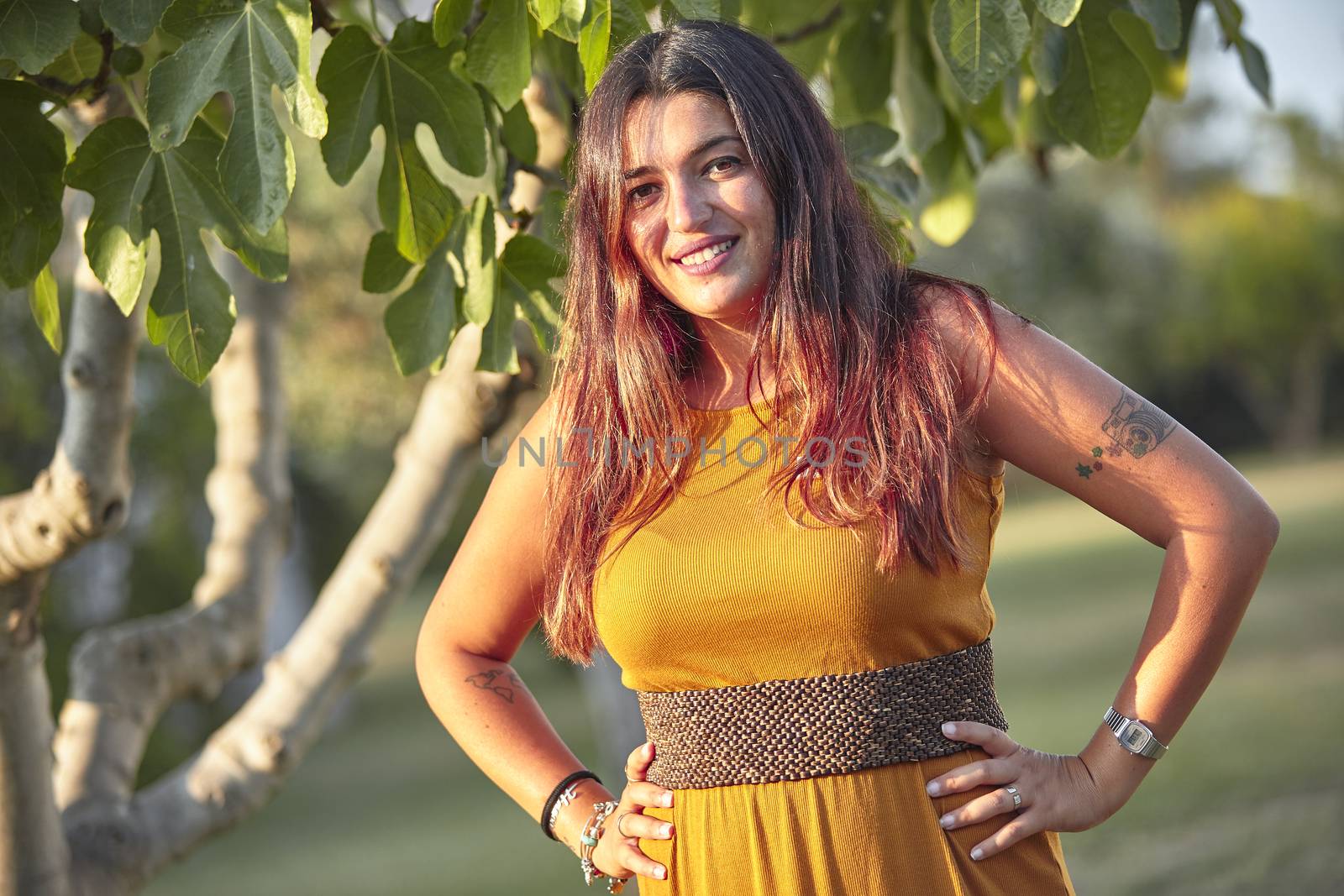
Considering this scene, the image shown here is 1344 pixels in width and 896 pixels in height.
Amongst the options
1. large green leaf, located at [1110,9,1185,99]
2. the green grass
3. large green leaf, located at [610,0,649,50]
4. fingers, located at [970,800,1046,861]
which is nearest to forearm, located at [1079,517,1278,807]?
fingers, located at [970,800,1046,861]

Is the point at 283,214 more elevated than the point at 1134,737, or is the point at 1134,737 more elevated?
the point at 283,214

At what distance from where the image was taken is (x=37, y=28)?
184cm

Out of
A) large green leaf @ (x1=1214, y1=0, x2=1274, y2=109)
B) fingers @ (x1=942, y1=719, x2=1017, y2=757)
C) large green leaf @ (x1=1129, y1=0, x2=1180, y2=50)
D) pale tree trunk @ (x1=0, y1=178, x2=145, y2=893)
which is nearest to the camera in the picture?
fingers @ (x1=942, y1=719, x2=1017, y2=757)

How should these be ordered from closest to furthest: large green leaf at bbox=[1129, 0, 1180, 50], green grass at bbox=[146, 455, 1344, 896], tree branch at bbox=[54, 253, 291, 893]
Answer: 1. large green leaf at bbox=[1129, 0, 1180, 50]
2. tree branch at bbox=[54, 253, 291, 893]
3. green grass at bbox=[146, 455, 1344, 896]

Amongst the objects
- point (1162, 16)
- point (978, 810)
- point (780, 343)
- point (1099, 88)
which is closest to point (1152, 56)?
point (1099, 88)

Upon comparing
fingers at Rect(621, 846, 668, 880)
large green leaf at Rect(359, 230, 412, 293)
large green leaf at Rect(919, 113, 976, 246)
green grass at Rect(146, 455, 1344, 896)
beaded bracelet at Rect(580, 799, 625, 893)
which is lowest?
green grass at Rect(146, 455, 1344, 896)

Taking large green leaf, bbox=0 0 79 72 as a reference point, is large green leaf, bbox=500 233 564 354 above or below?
below

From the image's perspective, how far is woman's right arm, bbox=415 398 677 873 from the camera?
2.31m

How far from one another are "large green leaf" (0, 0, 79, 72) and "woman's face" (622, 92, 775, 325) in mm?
740

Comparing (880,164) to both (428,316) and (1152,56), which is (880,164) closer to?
(1152,56)

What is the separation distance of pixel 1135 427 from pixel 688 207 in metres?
0.67

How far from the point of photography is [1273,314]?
28359 millimetres

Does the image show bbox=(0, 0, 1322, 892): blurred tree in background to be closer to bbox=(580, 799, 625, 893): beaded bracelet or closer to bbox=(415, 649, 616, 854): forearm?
bbox=(415, 649, 616, 854): forearm

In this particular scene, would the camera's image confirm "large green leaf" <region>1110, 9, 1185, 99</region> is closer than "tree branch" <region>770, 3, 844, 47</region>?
Yes
